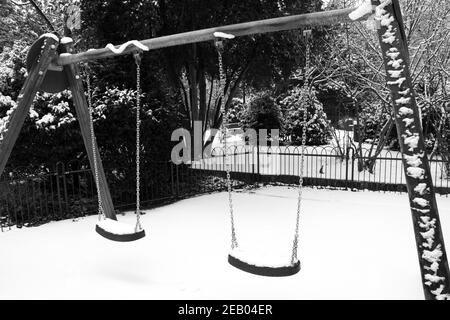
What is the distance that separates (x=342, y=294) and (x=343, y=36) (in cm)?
741

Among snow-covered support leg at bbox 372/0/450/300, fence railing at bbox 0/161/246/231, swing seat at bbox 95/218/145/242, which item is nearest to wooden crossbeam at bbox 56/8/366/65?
snow-covered support leg at bbox 372/0/450/300

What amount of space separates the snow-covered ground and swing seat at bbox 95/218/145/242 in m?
0.47

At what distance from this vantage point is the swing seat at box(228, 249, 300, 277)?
269 centimetres

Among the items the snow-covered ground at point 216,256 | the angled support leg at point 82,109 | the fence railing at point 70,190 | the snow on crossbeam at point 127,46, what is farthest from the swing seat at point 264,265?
the fence railing at point 70,190

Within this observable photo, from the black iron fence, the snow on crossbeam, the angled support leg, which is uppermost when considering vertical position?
the snow on crossbeam

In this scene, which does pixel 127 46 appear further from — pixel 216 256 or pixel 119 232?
pixel 216 256

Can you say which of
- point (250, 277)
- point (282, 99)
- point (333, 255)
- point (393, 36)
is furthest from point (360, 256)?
point (282, 99)

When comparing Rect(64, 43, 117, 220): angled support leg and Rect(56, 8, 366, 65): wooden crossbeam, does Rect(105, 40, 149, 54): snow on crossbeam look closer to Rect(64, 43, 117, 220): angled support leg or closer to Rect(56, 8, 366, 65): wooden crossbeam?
Rect(56, 8, 366, 65): wooden crossbeam

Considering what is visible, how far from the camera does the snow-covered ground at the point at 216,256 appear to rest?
347cm

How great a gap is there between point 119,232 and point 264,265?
1.45m

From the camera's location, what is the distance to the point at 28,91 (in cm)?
406

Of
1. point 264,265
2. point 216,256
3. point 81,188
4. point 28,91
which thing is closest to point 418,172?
point 264,265

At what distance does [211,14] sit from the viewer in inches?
292
